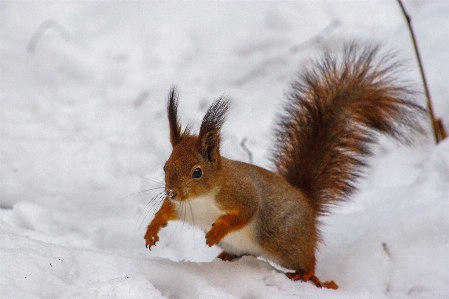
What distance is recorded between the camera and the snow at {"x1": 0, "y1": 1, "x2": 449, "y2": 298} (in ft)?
5.56

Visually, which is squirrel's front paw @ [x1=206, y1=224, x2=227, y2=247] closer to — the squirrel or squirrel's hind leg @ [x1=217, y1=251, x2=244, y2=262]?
the squirrel

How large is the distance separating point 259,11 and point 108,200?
6.24ft

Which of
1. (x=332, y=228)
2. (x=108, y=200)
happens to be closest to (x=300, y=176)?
(x=332, y=228)

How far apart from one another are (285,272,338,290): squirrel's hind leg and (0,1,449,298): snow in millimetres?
75

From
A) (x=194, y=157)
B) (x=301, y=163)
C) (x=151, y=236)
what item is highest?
(x=194, y=157)

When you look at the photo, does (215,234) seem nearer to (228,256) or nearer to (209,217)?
(209,217)

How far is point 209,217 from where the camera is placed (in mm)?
1835

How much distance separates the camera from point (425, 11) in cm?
371

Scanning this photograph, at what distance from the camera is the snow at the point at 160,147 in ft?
5.56

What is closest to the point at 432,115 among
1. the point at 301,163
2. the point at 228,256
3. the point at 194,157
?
the point at 301,163

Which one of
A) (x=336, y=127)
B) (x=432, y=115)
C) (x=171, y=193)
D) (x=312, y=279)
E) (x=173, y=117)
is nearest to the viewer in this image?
(x=171, y=193)

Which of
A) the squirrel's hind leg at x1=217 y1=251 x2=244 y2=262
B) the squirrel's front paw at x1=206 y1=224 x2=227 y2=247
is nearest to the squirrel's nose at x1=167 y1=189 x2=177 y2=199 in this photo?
the squirrel's front paw at x1=206 y1=224 x2=227 y2=247

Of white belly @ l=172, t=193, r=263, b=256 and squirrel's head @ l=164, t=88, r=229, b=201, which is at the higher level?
squirrel's head @ l=164, t=88, r=229, b=201

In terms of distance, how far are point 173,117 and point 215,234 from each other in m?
0.35
